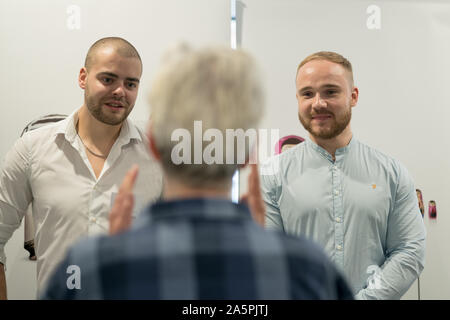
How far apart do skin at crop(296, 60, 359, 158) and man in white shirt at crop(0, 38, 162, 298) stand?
1.91 feet

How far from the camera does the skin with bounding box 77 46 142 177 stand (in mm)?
1485

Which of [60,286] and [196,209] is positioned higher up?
[196,209]

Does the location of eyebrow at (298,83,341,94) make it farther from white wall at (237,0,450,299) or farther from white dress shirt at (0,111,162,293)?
white dress shirt at (0,111,162,293)

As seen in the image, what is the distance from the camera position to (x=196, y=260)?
703 millimetres

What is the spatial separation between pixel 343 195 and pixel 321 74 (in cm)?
44

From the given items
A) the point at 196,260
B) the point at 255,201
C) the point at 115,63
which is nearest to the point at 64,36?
the point at 115,63

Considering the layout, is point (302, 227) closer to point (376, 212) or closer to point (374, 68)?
point (376, 212)

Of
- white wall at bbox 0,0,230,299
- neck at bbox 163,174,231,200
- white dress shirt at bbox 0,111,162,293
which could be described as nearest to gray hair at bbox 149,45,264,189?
neck at bbox 163,174,231,200

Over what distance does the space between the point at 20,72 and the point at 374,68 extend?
135 centimetres

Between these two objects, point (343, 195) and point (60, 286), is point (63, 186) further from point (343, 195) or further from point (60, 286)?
point (343, 195)

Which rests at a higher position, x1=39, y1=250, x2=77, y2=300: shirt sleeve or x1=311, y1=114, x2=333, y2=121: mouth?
x1=311, y1=114, x2=333, y2=121: mouth

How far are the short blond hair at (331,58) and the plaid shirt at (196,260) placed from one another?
1.06m
